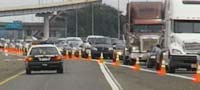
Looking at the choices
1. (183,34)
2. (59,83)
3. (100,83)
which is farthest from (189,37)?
(59,83)

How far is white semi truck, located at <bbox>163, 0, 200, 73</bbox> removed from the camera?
35438mm

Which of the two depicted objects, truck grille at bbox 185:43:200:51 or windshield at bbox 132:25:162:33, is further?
windshield at bbox 132:25:162:33

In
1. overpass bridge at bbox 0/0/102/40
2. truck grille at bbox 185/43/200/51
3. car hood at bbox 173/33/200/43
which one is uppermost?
overpass bridge at bbox 0/0/102/40

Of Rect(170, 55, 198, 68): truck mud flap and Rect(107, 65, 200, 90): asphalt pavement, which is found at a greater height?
Rect(170, 55, 198, 68): truck mud flap

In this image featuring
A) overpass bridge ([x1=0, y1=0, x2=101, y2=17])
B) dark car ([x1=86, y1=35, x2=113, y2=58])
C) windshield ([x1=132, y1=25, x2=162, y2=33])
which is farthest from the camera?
overpass bridge ([x1=0, y1=0, x2=101, y2=17])

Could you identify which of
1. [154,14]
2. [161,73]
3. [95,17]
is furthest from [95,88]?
[95,17]

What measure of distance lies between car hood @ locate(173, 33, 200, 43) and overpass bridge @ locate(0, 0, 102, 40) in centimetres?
11376

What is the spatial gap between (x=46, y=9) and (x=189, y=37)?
12041cm

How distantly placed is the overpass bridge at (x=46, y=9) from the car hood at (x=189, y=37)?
373 ft

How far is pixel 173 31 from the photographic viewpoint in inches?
1421

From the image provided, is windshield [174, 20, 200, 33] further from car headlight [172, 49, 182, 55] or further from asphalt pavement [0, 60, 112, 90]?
asphalt pavement [0, 60, 112, 90]

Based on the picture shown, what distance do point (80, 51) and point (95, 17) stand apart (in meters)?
102

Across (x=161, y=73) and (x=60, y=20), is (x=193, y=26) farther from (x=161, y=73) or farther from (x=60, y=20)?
(x=60, y=20)

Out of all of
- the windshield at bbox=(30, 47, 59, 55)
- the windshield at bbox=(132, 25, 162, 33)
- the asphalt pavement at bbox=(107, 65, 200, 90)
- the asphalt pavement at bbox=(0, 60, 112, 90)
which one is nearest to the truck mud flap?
the asphalt pavement at bbox=(107, 65, 200, 90)
